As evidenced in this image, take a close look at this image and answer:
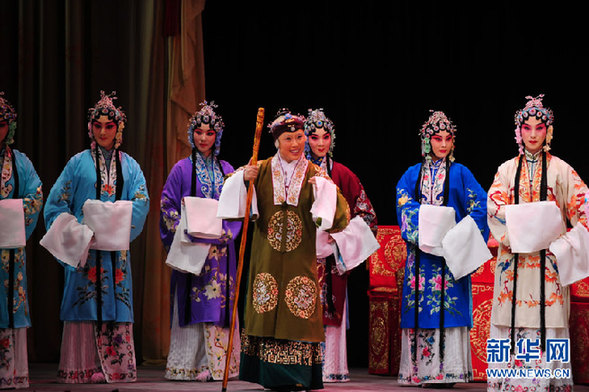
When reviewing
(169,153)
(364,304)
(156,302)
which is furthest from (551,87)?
(156,302)

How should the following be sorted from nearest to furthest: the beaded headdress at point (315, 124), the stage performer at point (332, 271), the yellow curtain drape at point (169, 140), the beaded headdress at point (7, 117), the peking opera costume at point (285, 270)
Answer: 1. the peking opera costume at point (285, 270)
2. the beaded headdress at point (7, 117)
3. the stage performer at point (332, 271)
4. the beaded headdress at point (315, 124)
5. the yellow curtain drape at point (169, 140)

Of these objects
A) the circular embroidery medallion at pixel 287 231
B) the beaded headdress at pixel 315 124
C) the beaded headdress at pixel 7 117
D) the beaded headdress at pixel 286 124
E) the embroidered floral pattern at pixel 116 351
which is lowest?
the embroidered floral pattern at pixel 116 351

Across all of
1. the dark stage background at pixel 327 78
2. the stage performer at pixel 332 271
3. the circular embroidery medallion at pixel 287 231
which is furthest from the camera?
the dark stage background at pixel 327 78

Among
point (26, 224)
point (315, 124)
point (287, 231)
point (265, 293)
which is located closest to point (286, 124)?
point (287, 231)

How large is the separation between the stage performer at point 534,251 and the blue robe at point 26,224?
2890mm

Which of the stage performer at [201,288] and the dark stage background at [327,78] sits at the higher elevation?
the dark stage background at [327,78]

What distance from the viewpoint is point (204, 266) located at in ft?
19.7

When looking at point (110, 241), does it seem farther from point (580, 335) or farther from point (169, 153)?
point (580, 335)

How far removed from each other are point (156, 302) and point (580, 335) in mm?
3391

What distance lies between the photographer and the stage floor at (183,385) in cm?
533

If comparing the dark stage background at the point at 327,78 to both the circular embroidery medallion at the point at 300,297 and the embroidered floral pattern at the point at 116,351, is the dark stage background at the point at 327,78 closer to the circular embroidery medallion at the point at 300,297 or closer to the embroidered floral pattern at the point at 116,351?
the embroidered floral pattern at the point at 116,351

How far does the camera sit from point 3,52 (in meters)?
7.30

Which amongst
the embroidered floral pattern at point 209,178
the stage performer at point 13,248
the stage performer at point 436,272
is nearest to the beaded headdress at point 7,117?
the stage performer at point 13,248

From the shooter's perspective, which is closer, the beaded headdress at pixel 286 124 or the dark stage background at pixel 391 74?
the beaded headdress at pixel 286 124
